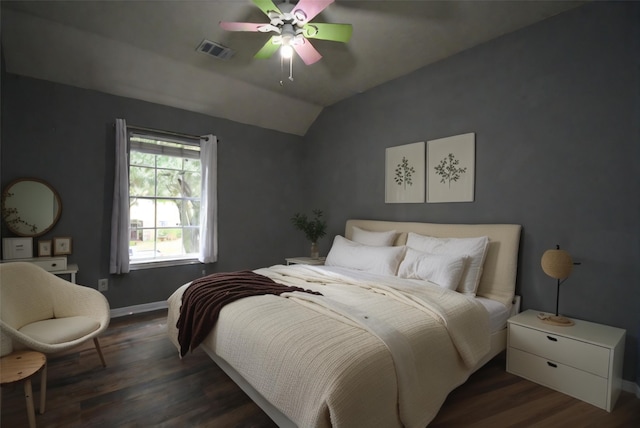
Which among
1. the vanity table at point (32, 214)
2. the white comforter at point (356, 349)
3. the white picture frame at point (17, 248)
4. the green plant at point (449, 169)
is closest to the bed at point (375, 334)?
the white comforter at point (356, 349)

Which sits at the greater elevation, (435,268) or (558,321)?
(435,268)

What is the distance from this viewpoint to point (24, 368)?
1.59 metres

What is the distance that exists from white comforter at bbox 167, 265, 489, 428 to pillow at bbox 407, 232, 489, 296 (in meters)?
0.39

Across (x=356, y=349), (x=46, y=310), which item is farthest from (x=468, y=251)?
(x=46, y=310)

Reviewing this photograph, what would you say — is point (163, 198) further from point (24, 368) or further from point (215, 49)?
point (24, 368)

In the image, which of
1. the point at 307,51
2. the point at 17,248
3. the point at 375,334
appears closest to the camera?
the point at 375,334

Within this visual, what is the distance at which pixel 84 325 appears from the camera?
2.15m

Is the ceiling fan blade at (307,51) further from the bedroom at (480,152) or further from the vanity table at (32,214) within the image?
the vanity table at (32,214)

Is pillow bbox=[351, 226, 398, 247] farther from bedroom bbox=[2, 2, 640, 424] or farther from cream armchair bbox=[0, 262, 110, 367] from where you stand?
cream armchair bbox=[0, 262, 110, 367]

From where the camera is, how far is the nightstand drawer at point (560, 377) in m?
1.95

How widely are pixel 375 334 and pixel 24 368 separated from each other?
180 cm

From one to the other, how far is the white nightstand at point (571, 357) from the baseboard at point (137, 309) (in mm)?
3601

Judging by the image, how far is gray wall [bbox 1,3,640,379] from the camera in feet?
7.34

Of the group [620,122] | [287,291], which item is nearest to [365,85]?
[620,122]
